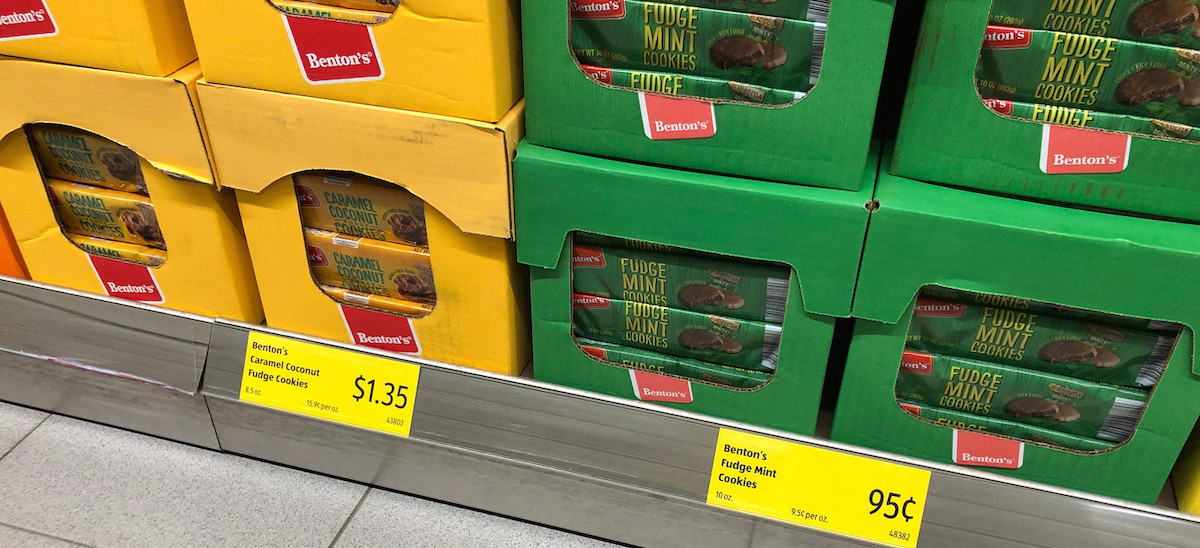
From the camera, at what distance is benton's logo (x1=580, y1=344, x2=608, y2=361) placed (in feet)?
3.62

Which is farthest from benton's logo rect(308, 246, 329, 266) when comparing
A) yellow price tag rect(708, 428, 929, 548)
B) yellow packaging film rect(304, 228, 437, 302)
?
yellow price tag rect(708, 428, 929, 548)

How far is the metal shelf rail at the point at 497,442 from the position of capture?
102 centimetres

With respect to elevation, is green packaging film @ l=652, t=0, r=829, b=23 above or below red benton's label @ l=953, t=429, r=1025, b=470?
above

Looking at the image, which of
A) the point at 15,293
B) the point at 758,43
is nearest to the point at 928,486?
the point at 758,43

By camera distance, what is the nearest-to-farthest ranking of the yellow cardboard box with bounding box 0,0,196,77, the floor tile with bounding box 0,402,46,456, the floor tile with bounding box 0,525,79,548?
1. the yellow cardboard box with bounding box 0,0,196,77
2. the floor tile with bounding box 0,525,79,548
3. the floor tile with bounding box 0,402,46,456

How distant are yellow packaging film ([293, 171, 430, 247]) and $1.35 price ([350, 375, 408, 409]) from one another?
216 mm

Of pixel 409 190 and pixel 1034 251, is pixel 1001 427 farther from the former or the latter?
pixel 409 190

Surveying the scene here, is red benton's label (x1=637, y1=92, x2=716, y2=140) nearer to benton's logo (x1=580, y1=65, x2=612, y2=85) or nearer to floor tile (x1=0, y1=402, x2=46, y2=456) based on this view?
benton's logo (x1=580, y1=65, x2=612, y2=85)

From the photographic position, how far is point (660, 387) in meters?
1.10

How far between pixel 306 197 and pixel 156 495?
56cm

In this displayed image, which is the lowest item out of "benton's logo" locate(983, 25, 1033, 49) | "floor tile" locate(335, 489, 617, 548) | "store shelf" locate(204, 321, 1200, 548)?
"floor tile" locate(335, 489, 617, 548)

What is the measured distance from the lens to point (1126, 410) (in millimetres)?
955

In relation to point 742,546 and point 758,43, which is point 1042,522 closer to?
point 742,546

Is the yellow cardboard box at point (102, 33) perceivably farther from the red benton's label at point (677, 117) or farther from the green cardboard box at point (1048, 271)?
the green cardboard box at point (1048, 271)
